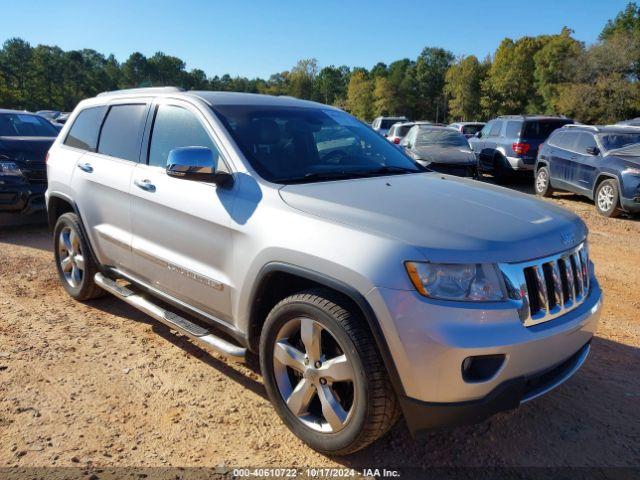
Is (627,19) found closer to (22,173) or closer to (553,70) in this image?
(553,70)

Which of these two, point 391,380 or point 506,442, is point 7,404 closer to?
point 391,380

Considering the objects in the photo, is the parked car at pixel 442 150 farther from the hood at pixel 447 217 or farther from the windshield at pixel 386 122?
the windshield at pixel 386 122

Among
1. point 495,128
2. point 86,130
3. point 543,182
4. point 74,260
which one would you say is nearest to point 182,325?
point 74,260

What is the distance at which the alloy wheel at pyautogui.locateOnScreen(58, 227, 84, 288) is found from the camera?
15.2 feet

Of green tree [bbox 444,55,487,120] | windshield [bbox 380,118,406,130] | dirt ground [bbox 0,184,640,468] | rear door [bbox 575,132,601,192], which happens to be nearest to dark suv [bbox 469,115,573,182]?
rear door [bbox 575,132,601,192]

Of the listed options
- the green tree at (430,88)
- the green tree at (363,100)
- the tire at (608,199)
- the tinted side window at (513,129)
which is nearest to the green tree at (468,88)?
the green tree at (430,88)

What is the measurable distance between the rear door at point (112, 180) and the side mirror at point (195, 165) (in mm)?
1006

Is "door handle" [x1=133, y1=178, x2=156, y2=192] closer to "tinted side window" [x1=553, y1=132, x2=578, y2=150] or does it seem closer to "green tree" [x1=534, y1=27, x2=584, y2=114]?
"tinted side window" [x1=553, y1=132, x2=578, y2=150]

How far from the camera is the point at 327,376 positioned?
2.55m

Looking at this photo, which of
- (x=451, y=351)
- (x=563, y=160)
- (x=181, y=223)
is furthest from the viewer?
(x=563, y=160)

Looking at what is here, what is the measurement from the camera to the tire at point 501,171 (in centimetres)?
1382

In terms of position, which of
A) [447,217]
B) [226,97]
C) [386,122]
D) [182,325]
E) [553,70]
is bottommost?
[182,325]

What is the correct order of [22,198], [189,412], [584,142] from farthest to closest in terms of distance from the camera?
1. [584,142]
2. [22,198]
3. [189,412]

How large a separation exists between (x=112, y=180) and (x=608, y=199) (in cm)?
881
